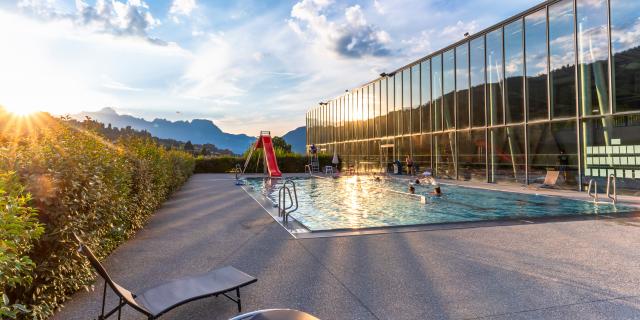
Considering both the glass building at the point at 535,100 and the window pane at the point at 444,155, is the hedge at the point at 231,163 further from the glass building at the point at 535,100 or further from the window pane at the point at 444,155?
the window pane at the point at 444,155

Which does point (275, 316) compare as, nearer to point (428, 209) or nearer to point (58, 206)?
point (58, 206)

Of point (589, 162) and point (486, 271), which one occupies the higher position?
point (589, 162)

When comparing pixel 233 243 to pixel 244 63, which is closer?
pixel 233 243

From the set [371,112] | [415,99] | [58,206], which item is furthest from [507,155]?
[58,206]

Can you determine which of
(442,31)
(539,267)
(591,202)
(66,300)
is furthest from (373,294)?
(442,31)

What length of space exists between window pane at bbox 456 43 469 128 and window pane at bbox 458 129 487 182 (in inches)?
29.8

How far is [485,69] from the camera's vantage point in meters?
18.9

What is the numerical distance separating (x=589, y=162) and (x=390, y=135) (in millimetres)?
14685

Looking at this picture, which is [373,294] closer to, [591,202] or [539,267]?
[539,267]

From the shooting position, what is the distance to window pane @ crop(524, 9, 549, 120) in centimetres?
1570

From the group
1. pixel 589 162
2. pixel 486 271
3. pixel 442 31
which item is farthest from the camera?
pixel 442 31

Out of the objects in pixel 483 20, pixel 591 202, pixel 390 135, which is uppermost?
pixel 483 20

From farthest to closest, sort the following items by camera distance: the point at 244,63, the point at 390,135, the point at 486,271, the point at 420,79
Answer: the point at 390,135 < the point at 420,79 < the point at 244,63 < the point at 486,271

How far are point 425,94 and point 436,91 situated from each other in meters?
1.06
